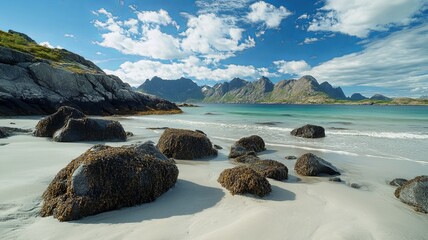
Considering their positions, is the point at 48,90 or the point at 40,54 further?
the point at 40,54

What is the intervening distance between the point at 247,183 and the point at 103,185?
3.34 metres

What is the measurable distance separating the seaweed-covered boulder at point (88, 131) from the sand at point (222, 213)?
15.4 ft

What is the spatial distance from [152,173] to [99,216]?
1.47 m

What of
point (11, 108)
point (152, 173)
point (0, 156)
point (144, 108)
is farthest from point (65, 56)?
point (152, 173)

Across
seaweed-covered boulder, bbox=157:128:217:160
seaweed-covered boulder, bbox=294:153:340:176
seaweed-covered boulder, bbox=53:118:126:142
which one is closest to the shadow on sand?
seaweed-covered boulder, bbox=294:153:340:176

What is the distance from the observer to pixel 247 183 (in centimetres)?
673

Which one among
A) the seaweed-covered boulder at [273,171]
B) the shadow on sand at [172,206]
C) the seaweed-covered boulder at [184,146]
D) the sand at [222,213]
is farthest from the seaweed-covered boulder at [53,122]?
the seaweed-covered boulder at [273,171]

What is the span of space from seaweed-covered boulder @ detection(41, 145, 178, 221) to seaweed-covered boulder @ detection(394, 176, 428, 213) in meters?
6.03

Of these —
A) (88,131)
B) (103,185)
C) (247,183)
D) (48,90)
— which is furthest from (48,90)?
(247,183)

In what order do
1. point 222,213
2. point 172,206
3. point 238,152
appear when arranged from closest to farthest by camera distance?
point 222,213, point 172,206, point 238,152

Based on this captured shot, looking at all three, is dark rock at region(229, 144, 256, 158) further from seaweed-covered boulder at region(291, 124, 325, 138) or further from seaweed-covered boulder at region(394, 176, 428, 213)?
seaweed-covered boulder at region(291, 124, 325, 138)

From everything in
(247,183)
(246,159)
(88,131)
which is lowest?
(246,159)

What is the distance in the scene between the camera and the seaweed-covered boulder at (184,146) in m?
11.4

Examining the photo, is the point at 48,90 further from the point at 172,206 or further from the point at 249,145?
the point at 172,206
